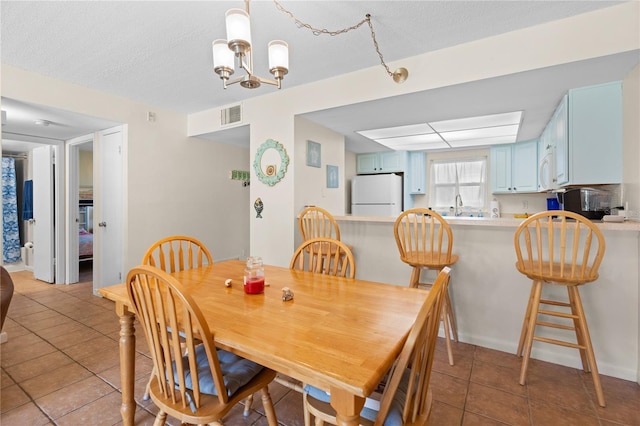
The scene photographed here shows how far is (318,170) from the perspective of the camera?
3.69m

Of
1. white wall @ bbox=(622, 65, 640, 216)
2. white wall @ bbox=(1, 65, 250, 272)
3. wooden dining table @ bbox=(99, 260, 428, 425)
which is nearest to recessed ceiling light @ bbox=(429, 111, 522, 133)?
white wall @ bbox=(622, 65, 640, 216)

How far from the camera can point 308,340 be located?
1.00m

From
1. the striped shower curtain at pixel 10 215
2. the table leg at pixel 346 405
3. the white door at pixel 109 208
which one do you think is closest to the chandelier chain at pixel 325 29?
the table leg at pixel 346 405

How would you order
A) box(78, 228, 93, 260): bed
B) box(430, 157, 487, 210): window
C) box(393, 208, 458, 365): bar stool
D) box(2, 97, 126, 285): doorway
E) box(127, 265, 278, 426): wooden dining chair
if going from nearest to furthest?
box(127, 265, 278, 426): wooden dining chair
box(393, 208, 458, 365): bar stool
box(2, 97, 126, 285): doorway
box(78, 228, 93, 260): bed
box(430, 157, 487, 210): window

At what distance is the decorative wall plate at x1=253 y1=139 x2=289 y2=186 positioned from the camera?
331 cm

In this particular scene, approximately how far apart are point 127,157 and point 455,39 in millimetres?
3546

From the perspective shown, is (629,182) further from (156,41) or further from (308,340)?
(156,41)

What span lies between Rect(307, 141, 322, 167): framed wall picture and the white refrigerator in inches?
66.2

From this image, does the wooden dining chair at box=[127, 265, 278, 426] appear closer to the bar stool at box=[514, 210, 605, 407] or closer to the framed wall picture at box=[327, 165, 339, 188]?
the bar stool at box=[514, 210, 605, 407]

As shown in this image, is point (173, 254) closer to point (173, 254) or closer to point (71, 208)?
point (173, 254)

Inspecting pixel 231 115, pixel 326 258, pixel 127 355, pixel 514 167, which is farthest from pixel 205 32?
pixel 514 167

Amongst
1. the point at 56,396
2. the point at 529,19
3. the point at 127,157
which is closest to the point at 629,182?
the point at 529,19

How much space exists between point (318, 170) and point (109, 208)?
8.68 ft

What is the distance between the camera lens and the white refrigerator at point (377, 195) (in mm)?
4988
